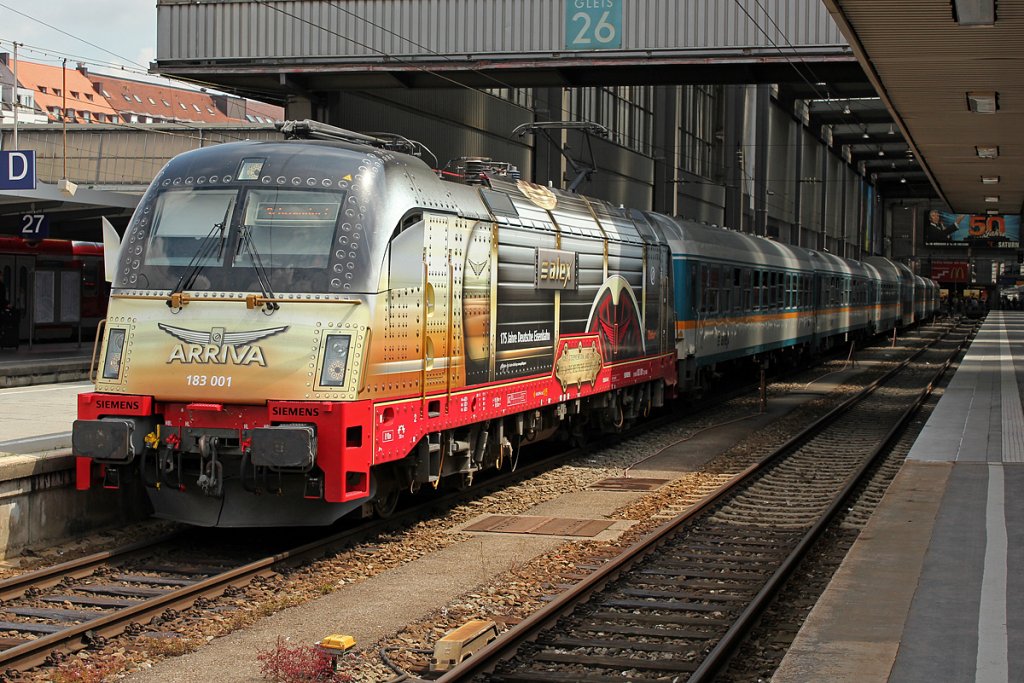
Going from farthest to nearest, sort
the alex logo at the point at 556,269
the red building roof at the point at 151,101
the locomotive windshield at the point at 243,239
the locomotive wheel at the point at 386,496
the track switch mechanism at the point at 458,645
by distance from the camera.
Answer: the red building roof at the point at 151,101
the alex logo at the point at 556,269
the locomotive wheel at the point at 386,496
the locomotive windshield at the point at 243,239
the track switch mechanism at the point at 458,645

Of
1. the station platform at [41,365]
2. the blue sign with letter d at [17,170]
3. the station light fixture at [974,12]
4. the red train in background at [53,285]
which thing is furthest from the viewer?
the red train in background at [53,285]

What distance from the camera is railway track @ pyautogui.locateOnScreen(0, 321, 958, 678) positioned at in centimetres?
768

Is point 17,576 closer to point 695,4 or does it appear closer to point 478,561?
point 478,561

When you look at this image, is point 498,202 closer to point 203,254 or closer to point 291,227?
point 291,227

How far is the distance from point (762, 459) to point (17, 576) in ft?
32.4

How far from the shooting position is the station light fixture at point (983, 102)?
15.9 metres

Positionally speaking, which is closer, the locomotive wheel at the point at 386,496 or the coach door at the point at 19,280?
the locomotive wheel at the point at 386,496

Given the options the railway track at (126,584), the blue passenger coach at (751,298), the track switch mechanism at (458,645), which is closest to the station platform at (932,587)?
the track switch mechanism at (458,645)

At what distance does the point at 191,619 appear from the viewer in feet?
27.3

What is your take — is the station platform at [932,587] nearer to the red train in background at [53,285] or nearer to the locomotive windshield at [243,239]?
the locomotive windshield at [243,239]

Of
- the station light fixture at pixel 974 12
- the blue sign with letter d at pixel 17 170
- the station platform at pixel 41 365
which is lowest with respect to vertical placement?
the station platform at pixel 41 365

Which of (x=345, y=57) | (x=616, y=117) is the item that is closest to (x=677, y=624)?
(x=345, y=57)

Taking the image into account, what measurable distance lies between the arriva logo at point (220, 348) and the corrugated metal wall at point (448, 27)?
16147mm

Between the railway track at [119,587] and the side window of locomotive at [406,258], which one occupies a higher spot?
the side window of locomotive at [406,258]
